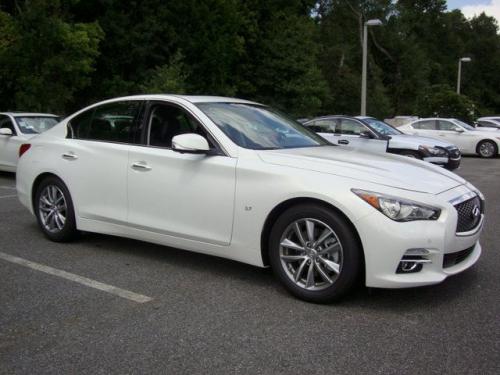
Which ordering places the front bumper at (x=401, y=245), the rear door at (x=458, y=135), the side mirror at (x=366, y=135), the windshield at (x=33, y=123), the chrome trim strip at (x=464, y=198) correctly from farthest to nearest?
1. the rear door at (x=458, y=135)
2. the side mirror at (x=366, y=135)
3. the windshield at (x=33, y=123)
4. the chrome trim strip at (x=464, y=198)
5. the front bumper at (x=401, y=245)

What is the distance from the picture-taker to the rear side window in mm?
5602

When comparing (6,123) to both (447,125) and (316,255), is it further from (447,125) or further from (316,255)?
(447,125)

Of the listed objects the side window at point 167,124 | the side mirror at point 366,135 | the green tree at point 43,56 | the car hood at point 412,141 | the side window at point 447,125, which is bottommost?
the car hood at point 412,141

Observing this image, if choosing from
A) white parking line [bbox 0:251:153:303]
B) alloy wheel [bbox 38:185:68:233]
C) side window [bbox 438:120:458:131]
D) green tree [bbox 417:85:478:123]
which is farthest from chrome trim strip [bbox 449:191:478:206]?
green tree [bbox 417:85:478:123]

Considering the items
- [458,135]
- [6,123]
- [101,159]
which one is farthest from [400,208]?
[458,135]

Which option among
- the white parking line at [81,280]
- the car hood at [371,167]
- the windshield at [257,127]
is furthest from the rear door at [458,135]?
the white parking line at [81,280]

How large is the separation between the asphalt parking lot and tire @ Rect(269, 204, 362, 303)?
5.5 inches

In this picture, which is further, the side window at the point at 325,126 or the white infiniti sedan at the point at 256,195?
the side window at the point at 325,126

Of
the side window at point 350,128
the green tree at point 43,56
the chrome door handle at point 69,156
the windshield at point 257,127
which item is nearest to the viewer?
the windshield at point 257,127

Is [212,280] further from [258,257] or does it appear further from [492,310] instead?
[492,310]

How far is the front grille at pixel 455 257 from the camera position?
13.9 ft

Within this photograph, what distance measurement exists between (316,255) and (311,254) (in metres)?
0.04

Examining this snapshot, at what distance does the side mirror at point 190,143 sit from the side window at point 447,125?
17183 millimetres

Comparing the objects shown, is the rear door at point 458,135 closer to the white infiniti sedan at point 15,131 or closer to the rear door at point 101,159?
the white infiniti sedan at point 15,131
